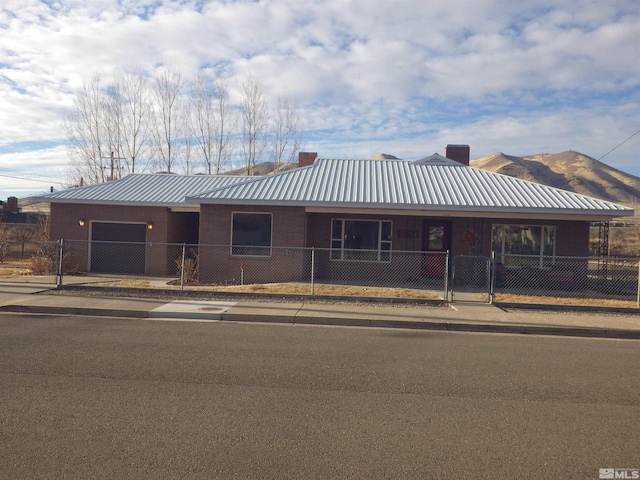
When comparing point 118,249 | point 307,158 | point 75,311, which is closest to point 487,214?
point 307,158

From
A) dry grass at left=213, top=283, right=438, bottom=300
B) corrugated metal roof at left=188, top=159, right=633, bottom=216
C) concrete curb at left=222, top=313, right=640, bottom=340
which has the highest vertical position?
corrugated metal roof at left=188, top=159, right=633, bottom=216

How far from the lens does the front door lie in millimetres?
19328

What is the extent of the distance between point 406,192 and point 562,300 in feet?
20.7

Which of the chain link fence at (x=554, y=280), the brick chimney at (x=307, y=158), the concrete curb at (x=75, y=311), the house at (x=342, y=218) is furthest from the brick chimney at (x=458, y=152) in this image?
the concrete curb at (x=75, y=311)

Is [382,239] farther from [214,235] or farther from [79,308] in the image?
[79,308]

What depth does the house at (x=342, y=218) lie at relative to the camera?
57.8 feet

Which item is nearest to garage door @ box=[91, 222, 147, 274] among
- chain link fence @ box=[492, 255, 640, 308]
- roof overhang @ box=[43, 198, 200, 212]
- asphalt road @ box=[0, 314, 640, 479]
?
roof overhang @ box=[43, 198, 200, 212]

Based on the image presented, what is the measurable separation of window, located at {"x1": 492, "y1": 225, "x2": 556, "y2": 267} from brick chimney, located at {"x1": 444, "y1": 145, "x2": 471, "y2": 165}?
6579 mm

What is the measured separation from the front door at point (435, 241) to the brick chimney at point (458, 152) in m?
6.57

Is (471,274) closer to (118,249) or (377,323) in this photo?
(377,323)

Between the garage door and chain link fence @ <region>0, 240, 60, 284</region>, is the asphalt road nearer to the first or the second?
chain link fence @ <region>0, 240, 60, 284</region>

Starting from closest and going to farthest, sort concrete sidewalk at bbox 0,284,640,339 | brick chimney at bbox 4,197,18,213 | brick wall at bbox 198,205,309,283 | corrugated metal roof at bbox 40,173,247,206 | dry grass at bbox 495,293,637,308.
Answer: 1. concrete sidewalk at bbox 0,284,640,339
2. dry grass at bbox 495,293,637,308
3. brick wall at bbox 198,205,309,283
4. corrugated metal roof at bbox 40,173,247,206
5. brick chimney at bbox 4,197,18,213

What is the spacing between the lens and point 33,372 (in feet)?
22.1

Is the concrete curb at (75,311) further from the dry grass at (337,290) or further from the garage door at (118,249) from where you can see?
the garage door at (118,249)
